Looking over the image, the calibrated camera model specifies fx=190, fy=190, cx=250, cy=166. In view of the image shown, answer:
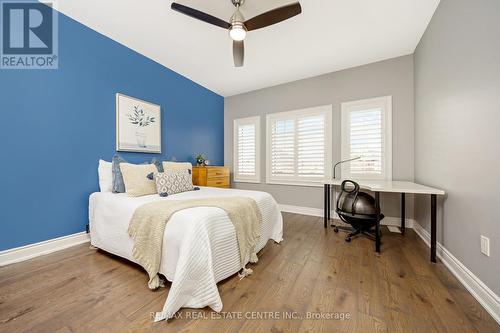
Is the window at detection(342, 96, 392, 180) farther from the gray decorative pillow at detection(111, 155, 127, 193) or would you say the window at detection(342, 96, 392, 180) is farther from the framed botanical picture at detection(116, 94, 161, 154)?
the gray decorative pillow at detection(111, 155, 127, 193)

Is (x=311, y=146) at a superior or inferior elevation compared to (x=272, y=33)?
inferior

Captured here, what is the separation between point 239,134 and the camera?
182 inches

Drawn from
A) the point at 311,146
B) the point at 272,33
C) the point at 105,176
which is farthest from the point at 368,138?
the point at 105,176

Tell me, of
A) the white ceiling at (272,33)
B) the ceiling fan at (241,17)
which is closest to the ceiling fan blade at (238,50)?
the ceiling fan at (241,17)

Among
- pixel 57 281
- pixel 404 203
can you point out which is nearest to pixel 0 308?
pixel 57 281

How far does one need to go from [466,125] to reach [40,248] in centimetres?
428

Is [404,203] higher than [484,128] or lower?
lower

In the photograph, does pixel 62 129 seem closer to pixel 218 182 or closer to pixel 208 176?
pixel 208 176

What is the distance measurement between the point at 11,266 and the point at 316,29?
13.7 ft

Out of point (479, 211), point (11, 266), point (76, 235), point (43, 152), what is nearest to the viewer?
point (479, 211)

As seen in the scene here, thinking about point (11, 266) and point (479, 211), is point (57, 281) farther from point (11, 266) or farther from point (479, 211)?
point (479, 211)

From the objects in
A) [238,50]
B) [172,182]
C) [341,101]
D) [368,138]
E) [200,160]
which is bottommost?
[172,182]

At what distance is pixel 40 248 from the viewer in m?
2.05

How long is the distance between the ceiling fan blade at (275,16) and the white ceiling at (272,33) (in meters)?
0.19
